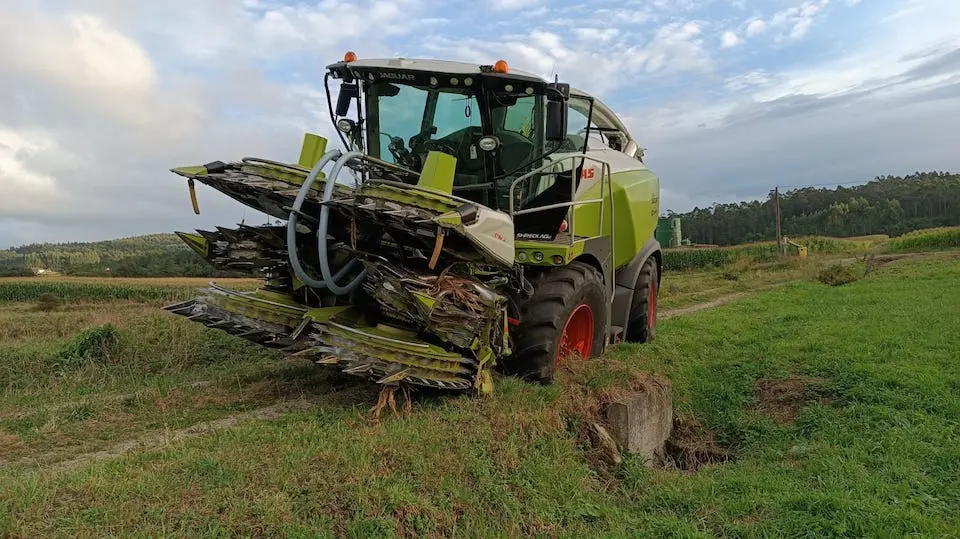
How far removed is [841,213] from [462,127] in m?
61.5

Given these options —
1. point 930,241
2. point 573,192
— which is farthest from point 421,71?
point 930,241

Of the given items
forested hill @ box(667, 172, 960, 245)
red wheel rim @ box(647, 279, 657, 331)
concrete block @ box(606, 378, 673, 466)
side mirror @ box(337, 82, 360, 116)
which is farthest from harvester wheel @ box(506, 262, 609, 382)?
forested hill @ box(667, 172, 960, 245)

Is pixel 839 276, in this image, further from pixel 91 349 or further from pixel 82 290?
pixel 82 290

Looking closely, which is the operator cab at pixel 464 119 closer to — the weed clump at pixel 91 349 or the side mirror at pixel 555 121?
the side mirror at pixel 555 121

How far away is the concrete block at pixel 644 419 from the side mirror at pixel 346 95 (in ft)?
12.8

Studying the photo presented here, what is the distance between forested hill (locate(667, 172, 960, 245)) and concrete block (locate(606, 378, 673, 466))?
4291 centimetres

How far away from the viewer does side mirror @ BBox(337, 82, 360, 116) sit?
648cm

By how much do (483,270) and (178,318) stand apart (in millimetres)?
5745

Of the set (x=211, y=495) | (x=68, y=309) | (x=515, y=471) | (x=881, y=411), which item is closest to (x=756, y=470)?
(x=881, y=411)

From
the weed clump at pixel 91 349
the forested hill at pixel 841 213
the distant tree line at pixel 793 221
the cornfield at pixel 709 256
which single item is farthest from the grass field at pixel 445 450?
the forested hill at pixel 841 213

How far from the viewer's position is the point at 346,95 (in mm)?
6531

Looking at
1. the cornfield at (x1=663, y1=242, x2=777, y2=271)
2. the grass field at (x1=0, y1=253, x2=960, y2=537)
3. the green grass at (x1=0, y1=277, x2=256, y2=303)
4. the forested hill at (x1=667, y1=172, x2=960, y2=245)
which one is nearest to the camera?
the grass field at (x1=0, y1=253, x2=960, y2=537)

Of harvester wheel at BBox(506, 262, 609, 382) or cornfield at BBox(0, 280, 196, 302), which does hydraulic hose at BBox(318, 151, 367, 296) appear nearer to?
harvester wheel at BBox(506, 262, 609, 382)

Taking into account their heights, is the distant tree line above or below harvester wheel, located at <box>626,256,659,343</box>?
above
